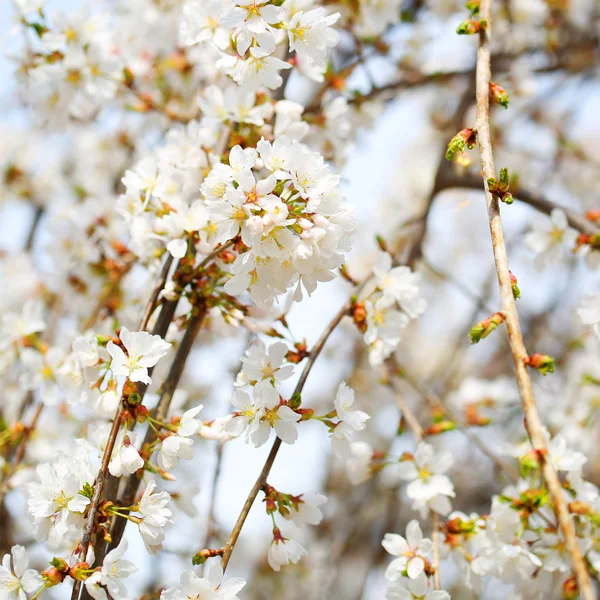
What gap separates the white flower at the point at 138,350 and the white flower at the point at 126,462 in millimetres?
150

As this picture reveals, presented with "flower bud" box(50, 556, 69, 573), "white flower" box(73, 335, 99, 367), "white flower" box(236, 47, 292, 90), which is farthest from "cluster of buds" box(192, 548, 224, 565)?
"white flower" box(236, 47, 292, 90)

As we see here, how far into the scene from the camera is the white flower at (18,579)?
1.37 metres

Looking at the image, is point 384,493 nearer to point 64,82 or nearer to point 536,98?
point 536,98

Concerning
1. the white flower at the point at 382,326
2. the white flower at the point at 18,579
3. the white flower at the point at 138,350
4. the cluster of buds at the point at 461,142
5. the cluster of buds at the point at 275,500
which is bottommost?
the white flower at the point at 18,579

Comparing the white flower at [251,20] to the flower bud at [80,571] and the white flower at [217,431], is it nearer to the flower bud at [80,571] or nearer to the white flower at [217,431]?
the white flower at [217,431]

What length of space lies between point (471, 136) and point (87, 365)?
0.98 meters

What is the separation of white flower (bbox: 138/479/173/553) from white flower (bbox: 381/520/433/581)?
0.54 meters

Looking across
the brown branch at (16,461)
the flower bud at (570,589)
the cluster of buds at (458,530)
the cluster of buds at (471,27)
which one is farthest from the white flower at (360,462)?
the cluster of buds at (471,27)

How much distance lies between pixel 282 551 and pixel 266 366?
0.41 metres

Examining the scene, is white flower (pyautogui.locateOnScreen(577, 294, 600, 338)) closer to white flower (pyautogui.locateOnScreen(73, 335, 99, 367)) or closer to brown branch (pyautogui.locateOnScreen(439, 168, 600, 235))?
brown branch (pyautogui.locateOnScreen(439, 168, 600, 235))

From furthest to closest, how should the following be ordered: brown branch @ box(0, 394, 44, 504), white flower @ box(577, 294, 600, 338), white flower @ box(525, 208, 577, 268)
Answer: white flower @ box(525, 208, 577, 268) → brown branch @ box(0, 394, 44, 504) → white flower @ box(577, 294, 600, 338)

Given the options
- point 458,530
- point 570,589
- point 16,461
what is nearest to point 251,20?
point 458,530

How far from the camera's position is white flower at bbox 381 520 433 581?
1.62 m

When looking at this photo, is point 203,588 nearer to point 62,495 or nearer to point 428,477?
point 62,495
